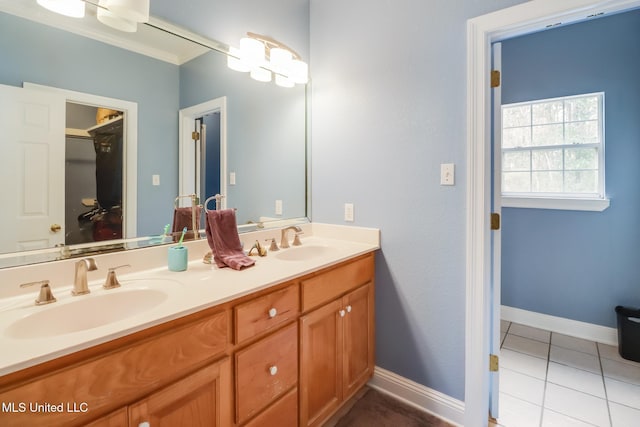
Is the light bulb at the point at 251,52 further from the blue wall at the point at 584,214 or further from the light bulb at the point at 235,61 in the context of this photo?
the blue wall at the point at 584,214

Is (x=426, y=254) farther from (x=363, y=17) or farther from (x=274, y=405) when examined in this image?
(x=363, y=17)

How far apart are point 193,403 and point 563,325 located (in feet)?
9.56

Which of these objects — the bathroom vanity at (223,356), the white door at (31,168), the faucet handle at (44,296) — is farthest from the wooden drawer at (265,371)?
the white door at (31,168)

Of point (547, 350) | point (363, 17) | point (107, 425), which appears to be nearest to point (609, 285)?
point (547, 350)

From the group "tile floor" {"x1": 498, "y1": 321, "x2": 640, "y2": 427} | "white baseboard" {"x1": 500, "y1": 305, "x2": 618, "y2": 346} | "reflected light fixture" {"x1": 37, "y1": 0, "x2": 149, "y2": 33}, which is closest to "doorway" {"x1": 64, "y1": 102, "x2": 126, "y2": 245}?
"reflected light fixture" {"x1": 37, "y1": 0, "x2": 149, "y2": 33}

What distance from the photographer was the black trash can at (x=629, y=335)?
2.09 meters

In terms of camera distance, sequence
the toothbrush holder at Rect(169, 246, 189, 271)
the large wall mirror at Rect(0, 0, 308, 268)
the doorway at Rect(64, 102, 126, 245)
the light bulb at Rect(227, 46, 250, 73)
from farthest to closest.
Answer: the light bulb at Rect(227, 46, 250, 73)
the toothbrush holder at Rect(169, 246, 189, 271)
the doorway at Rect(64, 102, 126, 245)
the large wall mirror at Rect(0, 0, 308, 268)

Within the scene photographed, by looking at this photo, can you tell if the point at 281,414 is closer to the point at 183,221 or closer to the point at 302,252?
the point at 302,252

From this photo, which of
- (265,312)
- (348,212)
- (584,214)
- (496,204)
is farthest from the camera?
(584,214)

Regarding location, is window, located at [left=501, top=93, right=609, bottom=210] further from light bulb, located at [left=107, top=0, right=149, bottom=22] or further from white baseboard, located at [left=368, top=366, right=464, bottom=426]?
light bulb, located at [left=107, top=0, right=149, bottom=22]

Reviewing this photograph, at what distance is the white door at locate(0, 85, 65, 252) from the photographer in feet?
3.34

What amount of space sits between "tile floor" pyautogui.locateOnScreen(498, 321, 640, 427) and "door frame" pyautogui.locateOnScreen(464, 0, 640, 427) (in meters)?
0.30

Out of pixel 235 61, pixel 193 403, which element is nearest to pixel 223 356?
pixel 193 403

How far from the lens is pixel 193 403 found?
928mm
